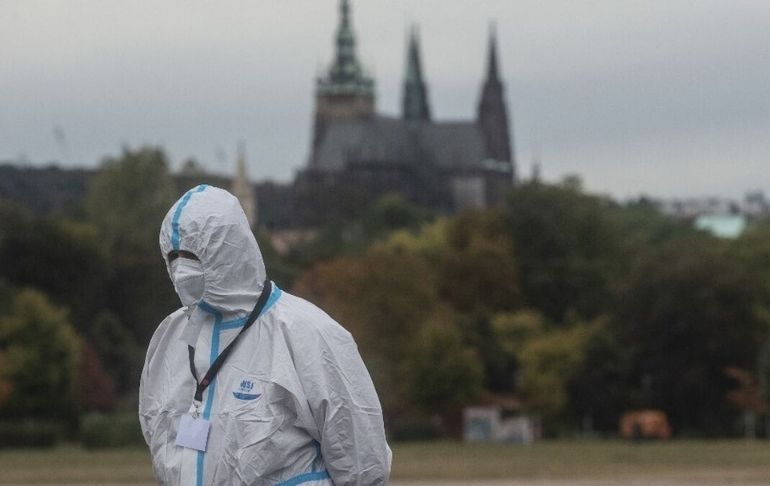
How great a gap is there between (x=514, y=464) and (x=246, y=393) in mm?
43325

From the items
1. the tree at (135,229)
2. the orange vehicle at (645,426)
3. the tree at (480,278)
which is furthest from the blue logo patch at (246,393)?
the tree at (480,278)

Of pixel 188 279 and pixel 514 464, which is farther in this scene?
pixel 514 464

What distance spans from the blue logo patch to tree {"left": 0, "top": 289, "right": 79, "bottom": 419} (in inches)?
2912

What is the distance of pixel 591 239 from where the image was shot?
127 m

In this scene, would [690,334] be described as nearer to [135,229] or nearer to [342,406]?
[135,229]

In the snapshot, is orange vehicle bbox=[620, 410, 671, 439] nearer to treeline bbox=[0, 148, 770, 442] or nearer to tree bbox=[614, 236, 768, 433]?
treeline bbox=[0, 148, 770, 442]

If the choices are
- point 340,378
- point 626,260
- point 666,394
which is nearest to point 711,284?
point 666,394

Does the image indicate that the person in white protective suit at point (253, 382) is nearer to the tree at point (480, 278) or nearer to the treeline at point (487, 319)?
the treeline at point (487, 319)

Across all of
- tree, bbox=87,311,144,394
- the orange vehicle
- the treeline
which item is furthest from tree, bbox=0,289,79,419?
the orange vehicle

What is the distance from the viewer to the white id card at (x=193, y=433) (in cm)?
658

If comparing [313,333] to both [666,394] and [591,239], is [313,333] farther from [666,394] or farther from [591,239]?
[591,239]

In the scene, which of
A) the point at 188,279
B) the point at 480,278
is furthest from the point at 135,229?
the point at 188,279

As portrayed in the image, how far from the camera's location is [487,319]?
360 feet

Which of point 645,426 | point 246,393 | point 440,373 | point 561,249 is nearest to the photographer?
point 246,393
